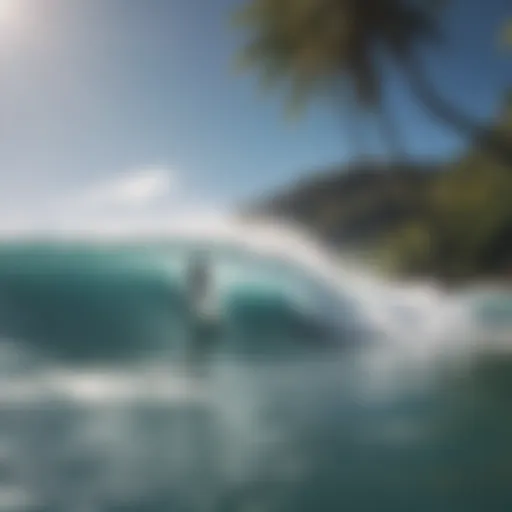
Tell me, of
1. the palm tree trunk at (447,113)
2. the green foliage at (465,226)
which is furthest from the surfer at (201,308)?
the palm tree trunk at (447,113)

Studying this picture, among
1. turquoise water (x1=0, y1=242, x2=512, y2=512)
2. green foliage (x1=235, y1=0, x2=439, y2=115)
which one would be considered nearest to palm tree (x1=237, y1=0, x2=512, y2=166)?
green foliage (x1=235, y1=0, x2=439, y2=115)

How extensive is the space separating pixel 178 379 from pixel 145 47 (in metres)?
0.58

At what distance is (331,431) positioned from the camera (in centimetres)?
140

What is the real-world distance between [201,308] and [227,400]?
16cm

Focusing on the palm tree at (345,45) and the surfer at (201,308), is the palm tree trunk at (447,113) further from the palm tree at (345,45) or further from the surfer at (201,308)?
the surfer at (201,308)

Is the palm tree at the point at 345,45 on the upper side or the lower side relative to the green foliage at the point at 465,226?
upper

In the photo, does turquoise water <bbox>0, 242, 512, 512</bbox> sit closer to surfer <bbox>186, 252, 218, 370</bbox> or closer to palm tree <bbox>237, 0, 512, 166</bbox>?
surfer <bbox>186, 252, 218, 370</bbox>

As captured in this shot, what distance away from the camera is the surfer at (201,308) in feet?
4.73

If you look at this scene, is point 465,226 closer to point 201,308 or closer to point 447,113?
point 447,113

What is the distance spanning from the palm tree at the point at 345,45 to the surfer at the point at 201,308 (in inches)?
13.1

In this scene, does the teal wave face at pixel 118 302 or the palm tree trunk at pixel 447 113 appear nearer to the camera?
the teal wave face at pixel 118 302

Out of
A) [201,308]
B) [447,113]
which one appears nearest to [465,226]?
[447,113]

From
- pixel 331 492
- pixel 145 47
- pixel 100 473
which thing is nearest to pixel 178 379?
pixel 100 473

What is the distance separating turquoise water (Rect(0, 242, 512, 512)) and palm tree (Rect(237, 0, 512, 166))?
332mm
